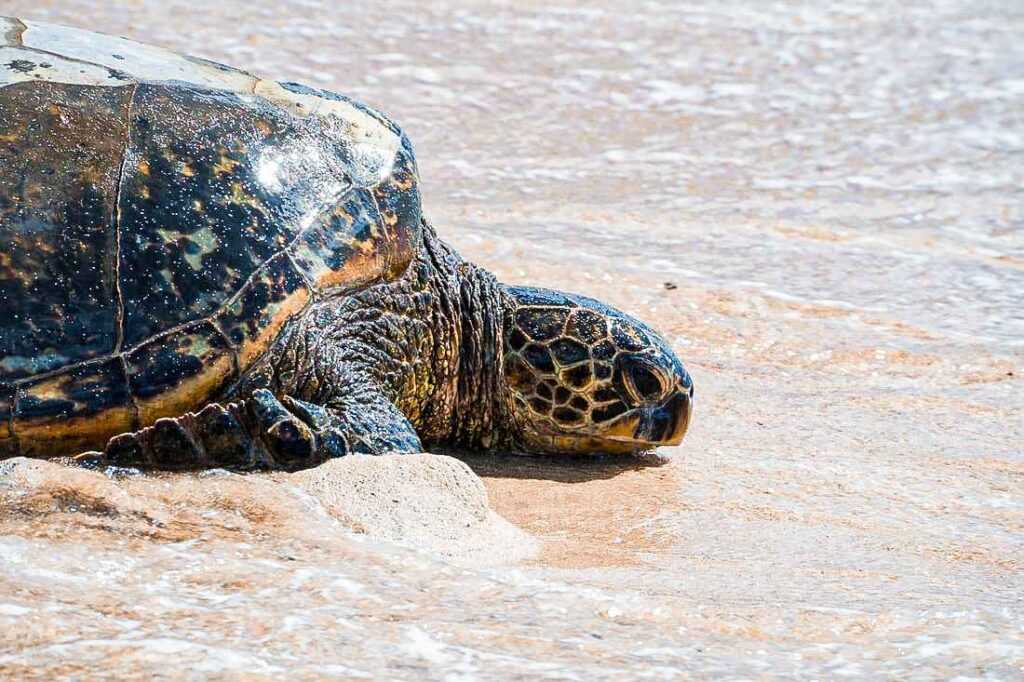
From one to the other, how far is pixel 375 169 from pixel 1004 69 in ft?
22.7

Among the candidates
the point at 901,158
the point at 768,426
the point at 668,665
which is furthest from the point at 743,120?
the point at 668,665

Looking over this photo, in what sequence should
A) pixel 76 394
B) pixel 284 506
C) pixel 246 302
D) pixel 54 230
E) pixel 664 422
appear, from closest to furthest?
1. pixel 284 506
2. pixel 76 394
3. pixel 54 230
4. pixel 246 302
5. pixel 664 422

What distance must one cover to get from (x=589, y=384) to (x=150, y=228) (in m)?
1.40

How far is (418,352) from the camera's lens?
3.86 metres

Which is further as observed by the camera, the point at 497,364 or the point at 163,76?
the point at 497,364

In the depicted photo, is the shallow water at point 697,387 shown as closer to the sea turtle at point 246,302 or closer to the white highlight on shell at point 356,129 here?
the sea turtle at point 246,302

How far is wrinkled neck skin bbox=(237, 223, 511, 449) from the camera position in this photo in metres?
3.42

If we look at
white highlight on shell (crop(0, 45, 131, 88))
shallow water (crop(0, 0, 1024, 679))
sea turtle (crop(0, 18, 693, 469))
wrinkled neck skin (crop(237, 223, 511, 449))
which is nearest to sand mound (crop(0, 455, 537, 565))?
shallow water (crop(0, 0, 1024, 679))

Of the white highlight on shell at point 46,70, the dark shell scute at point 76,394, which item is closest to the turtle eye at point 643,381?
the dark shell scute at point 76,394

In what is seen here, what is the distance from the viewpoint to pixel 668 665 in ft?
7.62

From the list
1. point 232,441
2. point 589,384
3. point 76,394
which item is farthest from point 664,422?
point 76,394

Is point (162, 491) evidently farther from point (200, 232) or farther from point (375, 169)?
point (375, 169)

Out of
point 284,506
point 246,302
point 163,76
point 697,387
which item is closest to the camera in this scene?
point 284,506

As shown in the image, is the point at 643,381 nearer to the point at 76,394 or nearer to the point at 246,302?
the point at 246,302
